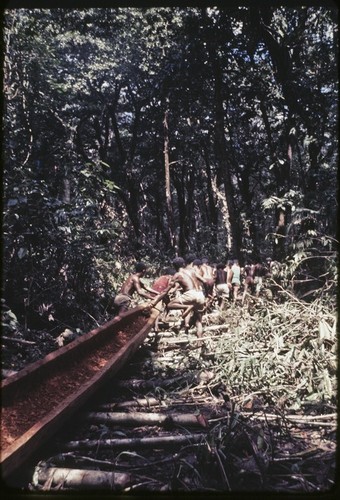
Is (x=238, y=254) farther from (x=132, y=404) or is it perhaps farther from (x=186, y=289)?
(x=132, y=404)

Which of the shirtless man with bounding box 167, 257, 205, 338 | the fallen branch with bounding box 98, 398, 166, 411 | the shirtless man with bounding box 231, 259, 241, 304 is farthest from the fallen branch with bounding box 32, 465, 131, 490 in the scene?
the shirtless man with bounding box 231, 259, 241, 304

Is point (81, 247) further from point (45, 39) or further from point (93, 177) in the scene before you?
point (45, 39)

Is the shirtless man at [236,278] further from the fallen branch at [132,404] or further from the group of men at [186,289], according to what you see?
the fallen branch at [132,404]

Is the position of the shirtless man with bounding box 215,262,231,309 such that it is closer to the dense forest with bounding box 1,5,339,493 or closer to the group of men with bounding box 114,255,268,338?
the group of men with bounding box 114,255,268,338

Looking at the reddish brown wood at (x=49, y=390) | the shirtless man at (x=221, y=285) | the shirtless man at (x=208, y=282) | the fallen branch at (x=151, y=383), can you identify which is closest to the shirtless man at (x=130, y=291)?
the reddish brown wood at (x=49, y=390)

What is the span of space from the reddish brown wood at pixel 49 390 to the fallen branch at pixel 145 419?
0.93 ft

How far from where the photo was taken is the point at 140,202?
24297 mm

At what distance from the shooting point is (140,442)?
3.39 metres

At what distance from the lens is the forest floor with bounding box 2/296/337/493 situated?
2916 millimetres

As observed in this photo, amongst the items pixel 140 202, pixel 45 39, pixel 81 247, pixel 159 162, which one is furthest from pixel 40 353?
pixel 140 202

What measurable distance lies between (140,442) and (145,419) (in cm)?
48

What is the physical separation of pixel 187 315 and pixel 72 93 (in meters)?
12.3

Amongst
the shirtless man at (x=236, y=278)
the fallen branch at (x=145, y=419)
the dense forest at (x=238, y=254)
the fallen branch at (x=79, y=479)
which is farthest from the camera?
the shirtless man at (x=236, y=278)

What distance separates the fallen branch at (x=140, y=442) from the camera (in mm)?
3379
